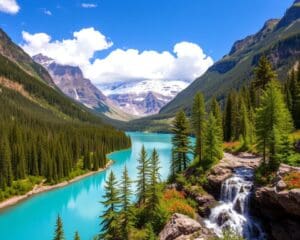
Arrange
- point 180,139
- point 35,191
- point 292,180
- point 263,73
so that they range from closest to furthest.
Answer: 1. point 292,180
2. point 180,139
3. point 263,73
4. point 35,191

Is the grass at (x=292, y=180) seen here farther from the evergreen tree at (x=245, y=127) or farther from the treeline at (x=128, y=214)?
the evergreen tree at (x=245, y=127)

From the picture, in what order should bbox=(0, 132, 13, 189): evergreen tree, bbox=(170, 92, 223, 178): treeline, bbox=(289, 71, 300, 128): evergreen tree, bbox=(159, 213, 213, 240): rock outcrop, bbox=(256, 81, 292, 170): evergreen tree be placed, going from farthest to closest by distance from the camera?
bbox=(0, 132, 13, 189): evergreen tree → bbox=(289, 71, 300, 128): evergreen tree → bbox=(170, 92, 223, 178): treeline → bbox=(256, 81, 292, 170): evergreen tree → bbox=(159, 213, 213, 240): rock outcrop

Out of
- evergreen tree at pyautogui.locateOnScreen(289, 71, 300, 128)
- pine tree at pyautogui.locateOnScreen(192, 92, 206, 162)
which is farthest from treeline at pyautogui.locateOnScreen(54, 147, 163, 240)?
evergreen tree at pyautogui.locateOnScreen(289, 71, 300, 128)

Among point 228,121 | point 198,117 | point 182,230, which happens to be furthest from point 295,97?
point 182,230

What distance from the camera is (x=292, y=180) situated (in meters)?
38.1

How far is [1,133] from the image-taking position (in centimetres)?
9869

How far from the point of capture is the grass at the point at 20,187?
77.1m

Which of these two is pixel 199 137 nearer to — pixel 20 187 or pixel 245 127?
pixel 245 127

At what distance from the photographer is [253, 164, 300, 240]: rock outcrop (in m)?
36.8

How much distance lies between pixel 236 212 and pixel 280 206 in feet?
26.2

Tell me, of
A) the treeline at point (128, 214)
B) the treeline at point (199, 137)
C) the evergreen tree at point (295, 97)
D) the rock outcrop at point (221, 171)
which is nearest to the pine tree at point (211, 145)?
the treeline at point (199, 137)

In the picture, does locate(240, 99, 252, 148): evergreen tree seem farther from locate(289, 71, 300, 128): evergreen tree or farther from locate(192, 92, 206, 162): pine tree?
locate(192, 92, 206, 162): pine tree

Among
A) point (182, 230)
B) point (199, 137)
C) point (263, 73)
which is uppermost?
point (263, 73)

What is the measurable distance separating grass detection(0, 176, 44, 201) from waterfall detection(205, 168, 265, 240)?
176ft
